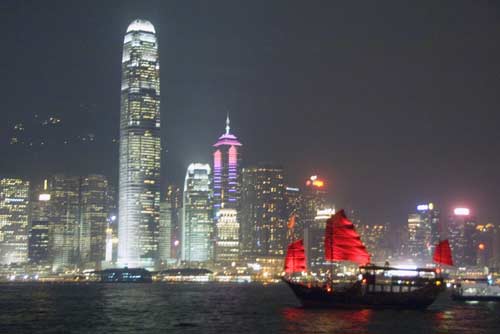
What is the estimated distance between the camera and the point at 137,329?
334 ft

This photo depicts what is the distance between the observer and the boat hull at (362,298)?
124000 mm

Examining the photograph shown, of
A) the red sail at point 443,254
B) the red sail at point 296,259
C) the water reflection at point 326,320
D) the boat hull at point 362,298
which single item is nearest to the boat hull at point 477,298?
the red sail at point 443,254

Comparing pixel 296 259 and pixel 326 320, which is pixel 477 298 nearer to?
pixel 296 259

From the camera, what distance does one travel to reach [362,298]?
124312 mm

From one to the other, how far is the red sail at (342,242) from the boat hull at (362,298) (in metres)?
4.55

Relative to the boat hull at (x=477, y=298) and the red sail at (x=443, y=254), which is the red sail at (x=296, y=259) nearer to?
the red sail at (x=443, y=254)

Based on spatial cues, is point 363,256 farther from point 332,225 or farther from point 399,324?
point 399,324

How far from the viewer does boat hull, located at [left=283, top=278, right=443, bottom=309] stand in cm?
12400

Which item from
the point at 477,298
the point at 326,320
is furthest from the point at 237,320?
the point at 477,298

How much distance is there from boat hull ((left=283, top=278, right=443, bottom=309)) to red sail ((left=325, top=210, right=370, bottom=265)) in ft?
14.9

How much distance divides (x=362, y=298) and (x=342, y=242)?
29.5ft

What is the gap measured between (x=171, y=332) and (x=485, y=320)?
1846 inches

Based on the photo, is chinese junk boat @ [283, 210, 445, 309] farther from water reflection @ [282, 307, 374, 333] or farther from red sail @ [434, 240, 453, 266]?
red sail @ [434, 240, 453, 266]

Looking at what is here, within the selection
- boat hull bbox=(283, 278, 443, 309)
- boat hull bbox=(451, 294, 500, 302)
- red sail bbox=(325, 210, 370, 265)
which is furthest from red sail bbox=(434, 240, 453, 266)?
red sail bbox=(325, 210, 370, 265)
